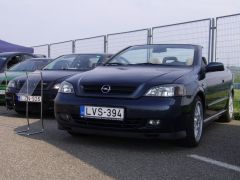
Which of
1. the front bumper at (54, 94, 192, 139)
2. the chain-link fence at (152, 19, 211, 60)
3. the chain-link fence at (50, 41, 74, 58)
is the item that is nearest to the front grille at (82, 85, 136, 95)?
the front bumper at (54, 94, 192, 139)

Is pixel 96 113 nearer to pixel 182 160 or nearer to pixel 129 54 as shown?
pixel 182 160

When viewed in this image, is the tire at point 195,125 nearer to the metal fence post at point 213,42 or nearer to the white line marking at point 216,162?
the white line marking at point 216,162

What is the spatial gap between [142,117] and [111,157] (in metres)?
0.58

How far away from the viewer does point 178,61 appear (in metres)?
6.30

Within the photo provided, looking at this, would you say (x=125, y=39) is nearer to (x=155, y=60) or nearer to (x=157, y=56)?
(x=157, y=56)

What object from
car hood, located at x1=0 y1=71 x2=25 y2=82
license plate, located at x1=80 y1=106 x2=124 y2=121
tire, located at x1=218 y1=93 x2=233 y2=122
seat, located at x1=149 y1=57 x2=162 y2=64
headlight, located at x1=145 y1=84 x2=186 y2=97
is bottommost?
tire, located at x1=218 y1=93 x2=233 y2=122

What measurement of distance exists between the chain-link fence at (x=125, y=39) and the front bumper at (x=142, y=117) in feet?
27.7

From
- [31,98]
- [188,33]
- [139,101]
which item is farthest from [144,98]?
[188,33]

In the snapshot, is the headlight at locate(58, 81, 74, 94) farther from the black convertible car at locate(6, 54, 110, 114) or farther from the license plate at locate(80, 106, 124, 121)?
the black convertible car at locate(6, 54, 110, 114)

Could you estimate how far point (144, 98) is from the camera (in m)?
5.16

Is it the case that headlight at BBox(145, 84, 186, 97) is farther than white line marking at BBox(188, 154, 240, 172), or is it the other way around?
headlight at BBox(145, 84, 186, 97)

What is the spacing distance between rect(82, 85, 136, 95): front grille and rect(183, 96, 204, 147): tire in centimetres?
78

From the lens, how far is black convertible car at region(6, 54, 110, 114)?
802cm

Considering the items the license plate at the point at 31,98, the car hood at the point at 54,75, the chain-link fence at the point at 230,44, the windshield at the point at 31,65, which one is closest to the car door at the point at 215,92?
the chain-link fence at the point at 230,44
